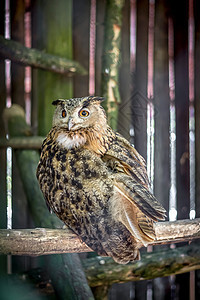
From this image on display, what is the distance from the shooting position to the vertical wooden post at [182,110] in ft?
2.82

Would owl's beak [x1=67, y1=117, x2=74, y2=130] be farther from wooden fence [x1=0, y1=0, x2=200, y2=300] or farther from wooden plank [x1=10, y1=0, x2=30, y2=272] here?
wooden plank [x1=10, y1=0, x2=30, y2=272]

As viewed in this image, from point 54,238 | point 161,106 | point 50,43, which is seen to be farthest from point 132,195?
point 50,43

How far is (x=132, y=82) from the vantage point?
894 mm

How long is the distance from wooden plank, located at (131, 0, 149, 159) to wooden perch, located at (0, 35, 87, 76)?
18 centimetres

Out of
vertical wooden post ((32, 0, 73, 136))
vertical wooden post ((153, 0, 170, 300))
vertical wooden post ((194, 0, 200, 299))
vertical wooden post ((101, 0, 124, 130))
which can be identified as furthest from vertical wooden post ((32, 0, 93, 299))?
vertical wooden post ((194, 0, 200, 299))

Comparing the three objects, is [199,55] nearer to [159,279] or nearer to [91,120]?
[91,120]

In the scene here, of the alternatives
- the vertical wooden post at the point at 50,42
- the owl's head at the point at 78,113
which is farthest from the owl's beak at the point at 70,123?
the vertical wooden post at the point at 50,42

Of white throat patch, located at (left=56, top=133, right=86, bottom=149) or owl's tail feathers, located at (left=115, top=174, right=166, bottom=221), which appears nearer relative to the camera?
owl's tail feathers, located at (left=115, top=174, right=166, bottom=221)

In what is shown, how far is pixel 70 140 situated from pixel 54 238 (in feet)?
0.62

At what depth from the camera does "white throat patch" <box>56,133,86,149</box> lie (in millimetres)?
654

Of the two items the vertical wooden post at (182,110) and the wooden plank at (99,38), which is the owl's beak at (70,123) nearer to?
the vertical wooden post at (182,110)

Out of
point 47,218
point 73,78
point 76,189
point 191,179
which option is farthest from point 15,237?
point 73,78

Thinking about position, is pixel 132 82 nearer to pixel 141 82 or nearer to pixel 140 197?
pixel 141 82

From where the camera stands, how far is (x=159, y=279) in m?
1.08
